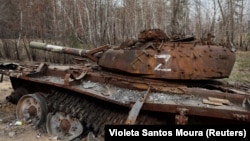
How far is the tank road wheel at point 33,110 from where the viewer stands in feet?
23.8

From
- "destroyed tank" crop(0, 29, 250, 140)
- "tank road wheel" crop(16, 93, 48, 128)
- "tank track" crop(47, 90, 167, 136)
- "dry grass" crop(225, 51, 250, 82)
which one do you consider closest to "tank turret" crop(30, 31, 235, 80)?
"destroyed tank" crop(0, 29, 250, 140)

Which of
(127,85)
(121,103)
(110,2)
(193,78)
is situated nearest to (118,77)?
(127,85)

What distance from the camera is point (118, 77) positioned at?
6.34m

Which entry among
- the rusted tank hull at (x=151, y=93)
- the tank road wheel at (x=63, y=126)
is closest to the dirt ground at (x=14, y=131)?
the tank road wheel at (x=63, y=126)

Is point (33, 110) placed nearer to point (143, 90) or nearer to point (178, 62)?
point (143, 90)

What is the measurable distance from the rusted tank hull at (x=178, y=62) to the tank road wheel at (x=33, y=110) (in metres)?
2.23

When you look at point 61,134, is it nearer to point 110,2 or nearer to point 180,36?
point 180,36

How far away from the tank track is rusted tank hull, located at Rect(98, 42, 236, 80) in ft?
2.49

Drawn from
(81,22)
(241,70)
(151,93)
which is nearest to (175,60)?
(151,93)

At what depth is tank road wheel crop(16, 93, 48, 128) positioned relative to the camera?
727 cm

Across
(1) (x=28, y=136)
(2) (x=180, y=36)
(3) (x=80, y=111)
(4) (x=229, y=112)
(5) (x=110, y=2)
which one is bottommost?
(1) (x=28, y=136)

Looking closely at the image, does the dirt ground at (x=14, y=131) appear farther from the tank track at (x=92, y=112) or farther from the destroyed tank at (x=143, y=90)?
the tank track at (x=92, y=112)

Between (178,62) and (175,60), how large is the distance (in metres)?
0.06

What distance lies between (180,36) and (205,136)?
2.34m
